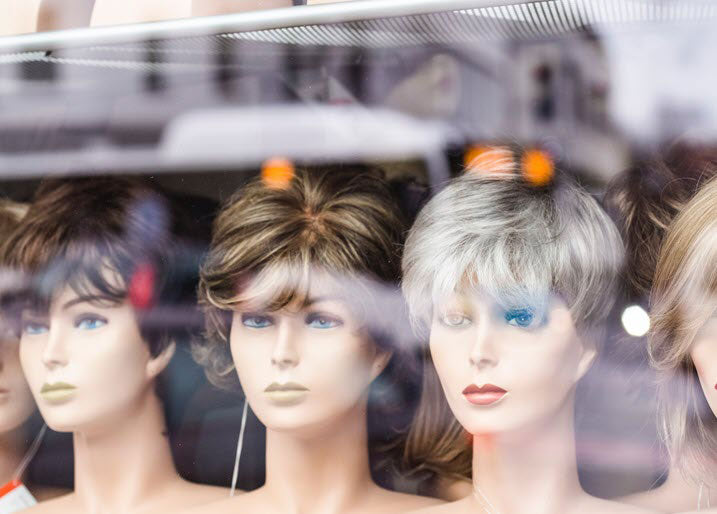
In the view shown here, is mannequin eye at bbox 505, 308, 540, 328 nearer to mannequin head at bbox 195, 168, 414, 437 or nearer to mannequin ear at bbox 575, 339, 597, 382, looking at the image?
mannequin ear at bbox 575, 339, 597, 382

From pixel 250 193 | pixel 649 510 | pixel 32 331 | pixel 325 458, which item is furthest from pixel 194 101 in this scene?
pixel 649 510

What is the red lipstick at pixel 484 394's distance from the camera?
1.56m

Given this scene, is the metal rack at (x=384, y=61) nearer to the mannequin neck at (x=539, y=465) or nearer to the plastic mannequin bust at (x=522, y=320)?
the plastic mannequin bust at (x=522, y=320)

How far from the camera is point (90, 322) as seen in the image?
191 centimetres

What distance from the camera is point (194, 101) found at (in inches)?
76.6

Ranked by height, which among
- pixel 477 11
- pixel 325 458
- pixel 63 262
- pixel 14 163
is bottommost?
pixel 325 458

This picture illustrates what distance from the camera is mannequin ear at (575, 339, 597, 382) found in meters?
1.57

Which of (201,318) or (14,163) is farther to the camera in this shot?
(14,163)

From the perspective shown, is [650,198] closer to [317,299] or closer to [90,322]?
[317,299]

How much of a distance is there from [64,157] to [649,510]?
4.73ft

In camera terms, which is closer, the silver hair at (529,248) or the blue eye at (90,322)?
the silver hair at (529,248)

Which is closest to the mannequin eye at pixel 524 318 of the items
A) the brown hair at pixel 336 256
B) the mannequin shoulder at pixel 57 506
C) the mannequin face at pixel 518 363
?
the mannequin face at pixel 518 363

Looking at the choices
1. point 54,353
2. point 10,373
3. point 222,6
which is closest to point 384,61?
point 222,6

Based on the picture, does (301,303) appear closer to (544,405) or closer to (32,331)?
(544,405)
